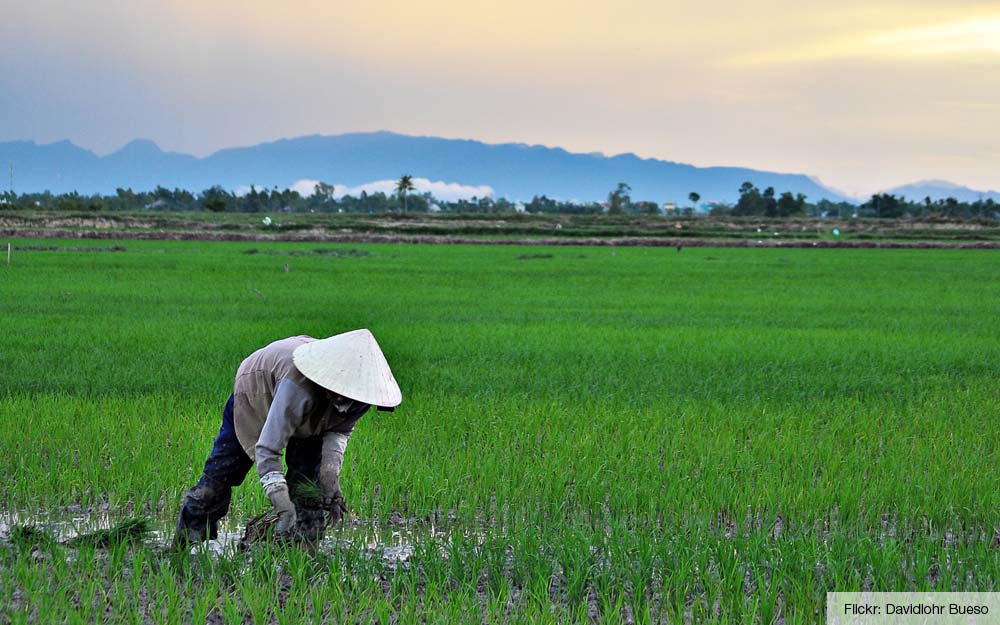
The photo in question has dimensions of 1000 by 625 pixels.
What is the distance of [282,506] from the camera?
3.07 metres

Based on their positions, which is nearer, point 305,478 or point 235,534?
point 305,478

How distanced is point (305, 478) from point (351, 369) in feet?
2.34

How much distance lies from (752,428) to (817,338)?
17.1 ft

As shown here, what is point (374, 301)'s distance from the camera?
47.5ft

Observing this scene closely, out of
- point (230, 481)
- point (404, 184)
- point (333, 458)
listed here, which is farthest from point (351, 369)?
point (404, 184)

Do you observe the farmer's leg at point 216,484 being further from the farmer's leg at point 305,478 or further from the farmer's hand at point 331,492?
the farmer's hand at point 331,492

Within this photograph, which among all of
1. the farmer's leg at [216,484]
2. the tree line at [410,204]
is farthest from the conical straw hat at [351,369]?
the tree line at [410,204]

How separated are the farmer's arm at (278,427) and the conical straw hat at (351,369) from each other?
13cm

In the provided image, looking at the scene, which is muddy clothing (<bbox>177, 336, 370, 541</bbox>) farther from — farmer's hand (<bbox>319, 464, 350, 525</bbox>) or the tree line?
the tree line

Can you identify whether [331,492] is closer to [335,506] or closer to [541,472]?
[335,506]

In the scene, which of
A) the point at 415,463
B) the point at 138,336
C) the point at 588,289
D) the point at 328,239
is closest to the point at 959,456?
the point at 415,463

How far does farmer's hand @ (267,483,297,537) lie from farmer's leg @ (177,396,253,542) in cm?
36

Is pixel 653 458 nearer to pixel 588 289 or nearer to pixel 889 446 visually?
pixel 889 446

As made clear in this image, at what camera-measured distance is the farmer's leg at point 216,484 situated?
11.5 feet
